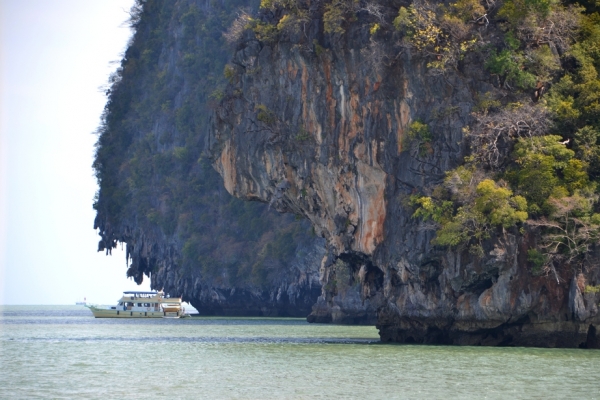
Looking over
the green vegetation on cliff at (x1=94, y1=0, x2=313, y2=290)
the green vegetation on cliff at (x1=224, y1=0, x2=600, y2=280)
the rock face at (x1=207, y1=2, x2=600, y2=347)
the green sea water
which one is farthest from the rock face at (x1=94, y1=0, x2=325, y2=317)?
the green sea water

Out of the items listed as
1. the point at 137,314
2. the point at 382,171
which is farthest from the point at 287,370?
the point at 137,314

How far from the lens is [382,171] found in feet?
116

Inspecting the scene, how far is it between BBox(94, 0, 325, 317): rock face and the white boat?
6.23m

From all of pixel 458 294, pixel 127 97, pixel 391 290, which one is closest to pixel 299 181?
pixel 391 290

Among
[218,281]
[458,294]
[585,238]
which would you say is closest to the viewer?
[585,238]

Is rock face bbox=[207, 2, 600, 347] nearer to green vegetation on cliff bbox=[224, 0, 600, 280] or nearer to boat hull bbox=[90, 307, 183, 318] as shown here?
green vegetation on cliff bbox=[224, 0, 600, 280]

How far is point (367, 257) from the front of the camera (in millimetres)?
36531

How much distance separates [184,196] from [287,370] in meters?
48.3

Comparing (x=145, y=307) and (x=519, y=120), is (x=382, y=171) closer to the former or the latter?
(x=519, y=120)

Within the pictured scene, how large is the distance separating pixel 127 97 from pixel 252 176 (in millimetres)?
40206

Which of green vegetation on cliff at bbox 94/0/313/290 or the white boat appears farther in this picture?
green vegetation on cliff at bbox 94/0/313/290

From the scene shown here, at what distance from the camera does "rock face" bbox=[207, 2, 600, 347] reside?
30781 millimetres

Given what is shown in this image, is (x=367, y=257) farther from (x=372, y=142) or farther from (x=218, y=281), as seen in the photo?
(x=218, y=281)

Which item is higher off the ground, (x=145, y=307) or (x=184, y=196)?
(x=184, y=196)
